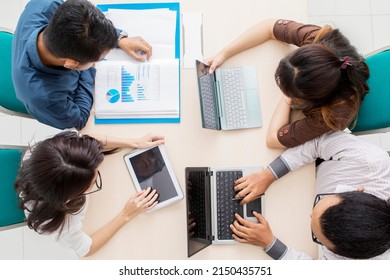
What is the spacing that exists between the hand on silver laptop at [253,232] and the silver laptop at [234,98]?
30 centimetres

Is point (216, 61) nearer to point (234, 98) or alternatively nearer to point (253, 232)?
point (234, 98)

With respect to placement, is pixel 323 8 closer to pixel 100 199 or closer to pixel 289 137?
pixel 289 137

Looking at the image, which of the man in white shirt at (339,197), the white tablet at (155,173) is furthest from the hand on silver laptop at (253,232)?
the white tablet at (155,173)

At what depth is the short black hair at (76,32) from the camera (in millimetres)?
925

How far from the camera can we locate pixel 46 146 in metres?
0.97

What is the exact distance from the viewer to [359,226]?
2.99ft

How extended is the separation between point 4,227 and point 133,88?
58cm

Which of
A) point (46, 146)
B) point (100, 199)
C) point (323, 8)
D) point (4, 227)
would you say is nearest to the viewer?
point (46, 146)

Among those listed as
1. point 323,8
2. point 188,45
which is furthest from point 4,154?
point 323,8

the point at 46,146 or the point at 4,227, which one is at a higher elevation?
the point at 46,146

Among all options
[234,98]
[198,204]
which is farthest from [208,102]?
[198,204]

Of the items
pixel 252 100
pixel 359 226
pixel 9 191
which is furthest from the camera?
pixel 252 100

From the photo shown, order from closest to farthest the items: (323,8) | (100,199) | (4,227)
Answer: (4,227), (100,199), (323,8)

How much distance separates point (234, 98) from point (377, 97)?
0.45 m
